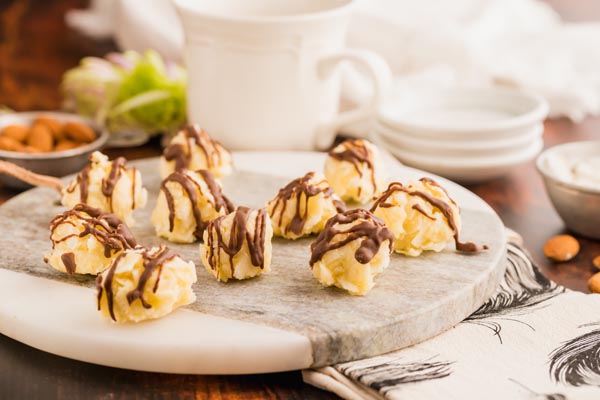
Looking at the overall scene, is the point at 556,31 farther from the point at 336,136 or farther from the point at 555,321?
the point at 555,321

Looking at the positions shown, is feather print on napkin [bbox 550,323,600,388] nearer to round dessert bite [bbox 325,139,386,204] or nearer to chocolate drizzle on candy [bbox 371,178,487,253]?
chocolate drizzle on candy [bbox 371,178,487,253]

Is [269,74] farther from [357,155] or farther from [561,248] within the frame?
[561,248]

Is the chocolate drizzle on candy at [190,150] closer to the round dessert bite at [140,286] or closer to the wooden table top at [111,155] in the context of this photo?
the wooden table top at [111,155]

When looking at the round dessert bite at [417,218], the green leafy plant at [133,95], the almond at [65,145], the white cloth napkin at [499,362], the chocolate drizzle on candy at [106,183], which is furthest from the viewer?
the green leafy plant at [133,95]

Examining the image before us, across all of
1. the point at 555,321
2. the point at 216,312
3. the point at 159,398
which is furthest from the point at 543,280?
the point at 159,398

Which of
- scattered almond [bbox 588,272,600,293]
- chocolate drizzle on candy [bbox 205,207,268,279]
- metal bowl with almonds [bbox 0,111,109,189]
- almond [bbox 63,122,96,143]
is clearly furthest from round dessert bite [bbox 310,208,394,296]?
almond [bbox 63,122,96,143]

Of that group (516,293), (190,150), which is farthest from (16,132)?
(516,293)

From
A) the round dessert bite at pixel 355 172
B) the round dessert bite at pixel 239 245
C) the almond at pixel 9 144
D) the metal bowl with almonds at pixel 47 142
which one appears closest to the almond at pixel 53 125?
the metal bowl with almonds at pixel 47 142
